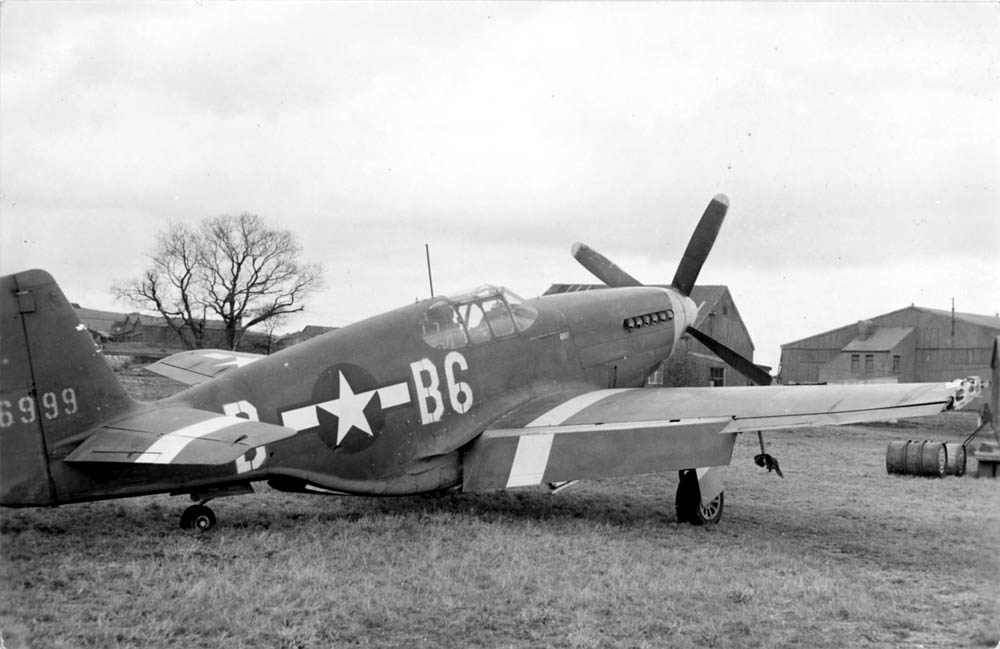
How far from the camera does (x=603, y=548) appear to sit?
6.47 meters

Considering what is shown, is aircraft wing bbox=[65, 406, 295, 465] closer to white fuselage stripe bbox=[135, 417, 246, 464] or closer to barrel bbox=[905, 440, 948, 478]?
white fuselage stripe bbox=[135, 417, 246, 464]

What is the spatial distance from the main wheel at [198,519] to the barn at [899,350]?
64.3ft

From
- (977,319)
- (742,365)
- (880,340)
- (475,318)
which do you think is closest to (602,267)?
(742,365)

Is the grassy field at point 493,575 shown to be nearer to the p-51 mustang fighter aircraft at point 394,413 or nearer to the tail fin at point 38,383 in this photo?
the p-51 mustang fighter aircraft at point 394,413

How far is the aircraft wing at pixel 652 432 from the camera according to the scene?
7188 mm

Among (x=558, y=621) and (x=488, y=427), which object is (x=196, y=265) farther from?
(x=558, y=621)

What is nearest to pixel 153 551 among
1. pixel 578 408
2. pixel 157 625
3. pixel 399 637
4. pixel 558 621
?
pixel 157 625

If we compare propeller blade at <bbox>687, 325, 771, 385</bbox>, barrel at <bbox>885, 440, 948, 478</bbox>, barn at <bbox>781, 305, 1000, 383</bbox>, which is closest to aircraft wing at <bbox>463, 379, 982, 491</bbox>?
propeller blade at <bbox>687, 325, 771, 385</bbox>

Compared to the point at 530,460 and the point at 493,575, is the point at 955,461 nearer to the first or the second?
the point at 530,460

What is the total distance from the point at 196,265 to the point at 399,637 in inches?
615

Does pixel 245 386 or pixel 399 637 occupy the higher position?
pixel 245 386

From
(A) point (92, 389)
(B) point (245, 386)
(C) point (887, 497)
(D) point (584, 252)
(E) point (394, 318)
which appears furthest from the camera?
(D) point (584, 252)

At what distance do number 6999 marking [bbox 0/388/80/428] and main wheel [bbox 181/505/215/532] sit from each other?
120 centimetres

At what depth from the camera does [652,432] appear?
7.47 m
